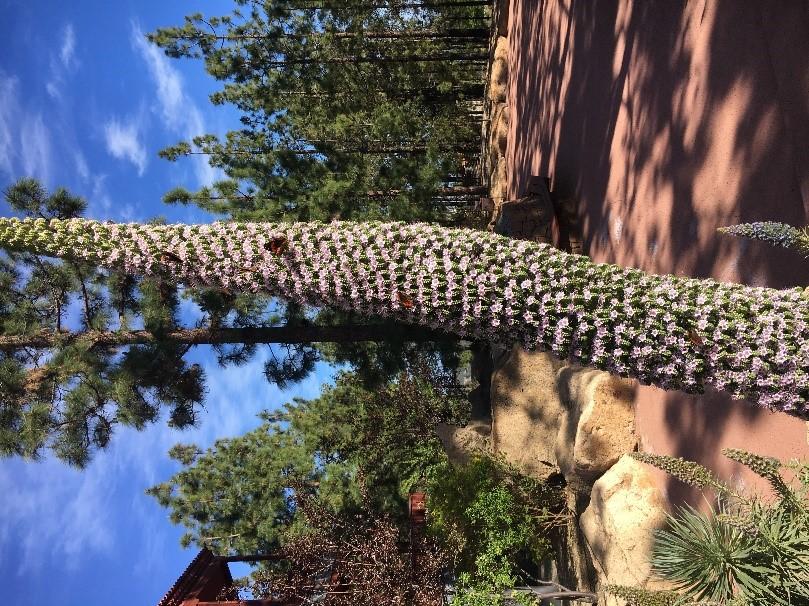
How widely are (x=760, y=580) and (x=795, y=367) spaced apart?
1.34m

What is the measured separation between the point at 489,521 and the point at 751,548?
14.4ft

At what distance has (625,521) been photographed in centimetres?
579

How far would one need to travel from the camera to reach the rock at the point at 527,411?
28.1ft

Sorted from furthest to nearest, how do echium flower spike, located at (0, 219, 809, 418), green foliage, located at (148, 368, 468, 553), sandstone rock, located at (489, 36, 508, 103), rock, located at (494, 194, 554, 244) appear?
sandstone rock, located at (489, 36, 508, 103)
green foliage, located at (148, 368, 468, 553)
rock, located at (494, 194, 554, 244)
echium flower spike, located at (0, 219, 809, 418)

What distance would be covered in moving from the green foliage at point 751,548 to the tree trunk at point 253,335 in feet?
16.0

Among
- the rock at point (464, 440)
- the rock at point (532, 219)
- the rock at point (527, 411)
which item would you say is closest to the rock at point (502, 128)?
the rock at point (532, 219)

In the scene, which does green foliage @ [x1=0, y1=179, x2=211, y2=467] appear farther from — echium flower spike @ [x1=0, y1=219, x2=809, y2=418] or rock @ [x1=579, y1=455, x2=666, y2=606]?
rock @ [x1=579, y1=455, x2=666, y2=606]

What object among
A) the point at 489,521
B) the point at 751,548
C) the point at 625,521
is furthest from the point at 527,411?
the point at 751,548

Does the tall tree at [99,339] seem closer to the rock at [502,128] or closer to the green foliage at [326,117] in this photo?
the green foliage at [326,117]

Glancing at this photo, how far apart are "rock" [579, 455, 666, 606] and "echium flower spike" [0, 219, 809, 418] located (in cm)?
253

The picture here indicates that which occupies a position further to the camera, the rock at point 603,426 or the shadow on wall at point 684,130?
the rock at point 603,426

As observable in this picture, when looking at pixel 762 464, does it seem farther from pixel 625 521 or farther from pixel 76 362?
pixel 76 362

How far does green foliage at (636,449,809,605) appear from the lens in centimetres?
333

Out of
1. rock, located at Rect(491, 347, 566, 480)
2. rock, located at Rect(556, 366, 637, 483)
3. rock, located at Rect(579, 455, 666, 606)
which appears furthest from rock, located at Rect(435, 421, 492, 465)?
rock, located at Rect(579, 455, 666, 606)
